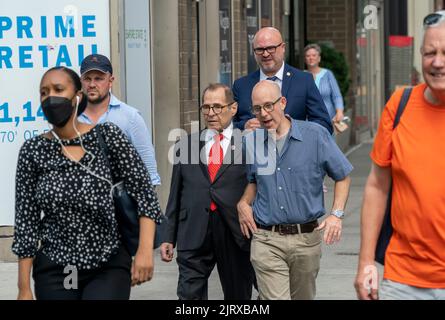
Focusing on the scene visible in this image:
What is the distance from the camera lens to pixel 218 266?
316 inches

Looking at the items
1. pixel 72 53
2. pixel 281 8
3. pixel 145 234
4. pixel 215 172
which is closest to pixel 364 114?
pixel 281 8

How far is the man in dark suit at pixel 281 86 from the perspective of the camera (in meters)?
8.95

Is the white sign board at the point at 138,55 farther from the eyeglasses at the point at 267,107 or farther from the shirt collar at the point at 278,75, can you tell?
the eyeglasses at the point at 267,107

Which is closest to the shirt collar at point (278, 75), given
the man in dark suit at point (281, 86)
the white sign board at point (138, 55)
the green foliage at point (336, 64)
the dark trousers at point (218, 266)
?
the man in dark suit at point (281, 86)

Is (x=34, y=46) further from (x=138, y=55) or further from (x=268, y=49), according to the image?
(x=268, y=49)

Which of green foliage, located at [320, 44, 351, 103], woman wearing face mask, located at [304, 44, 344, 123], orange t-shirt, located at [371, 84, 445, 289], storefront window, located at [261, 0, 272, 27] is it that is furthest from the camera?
green foliage, located at [320, 44, 351, 103]

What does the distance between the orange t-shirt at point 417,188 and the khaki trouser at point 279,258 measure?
1.97m

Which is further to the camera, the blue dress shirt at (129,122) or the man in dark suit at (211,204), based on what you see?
the blue dress shirt at (129,122)

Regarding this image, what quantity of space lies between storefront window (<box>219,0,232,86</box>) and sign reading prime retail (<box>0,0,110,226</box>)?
202 inches

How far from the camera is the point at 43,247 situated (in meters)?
5.84

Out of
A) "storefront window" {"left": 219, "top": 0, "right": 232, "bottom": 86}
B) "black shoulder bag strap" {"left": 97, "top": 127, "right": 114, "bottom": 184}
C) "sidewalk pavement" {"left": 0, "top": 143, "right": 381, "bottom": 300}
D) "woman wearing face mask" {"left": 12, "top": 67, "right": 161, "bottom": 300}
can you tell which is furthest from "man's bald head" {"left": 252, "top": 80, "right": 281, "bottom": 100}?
"storefront window" {"left": 219, "top": 0, "right": 232, "bottom": 86}

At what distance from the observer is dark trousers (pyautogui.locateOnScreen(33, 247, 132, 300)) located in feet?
19.1

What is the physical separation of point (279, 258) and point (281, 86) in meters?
1.96

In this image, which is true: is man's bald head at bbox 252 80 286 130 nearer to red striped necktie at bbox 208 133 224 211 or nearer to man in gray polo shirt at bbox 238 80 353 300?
man in gray polo shirt at bbox 238 80 353 300
